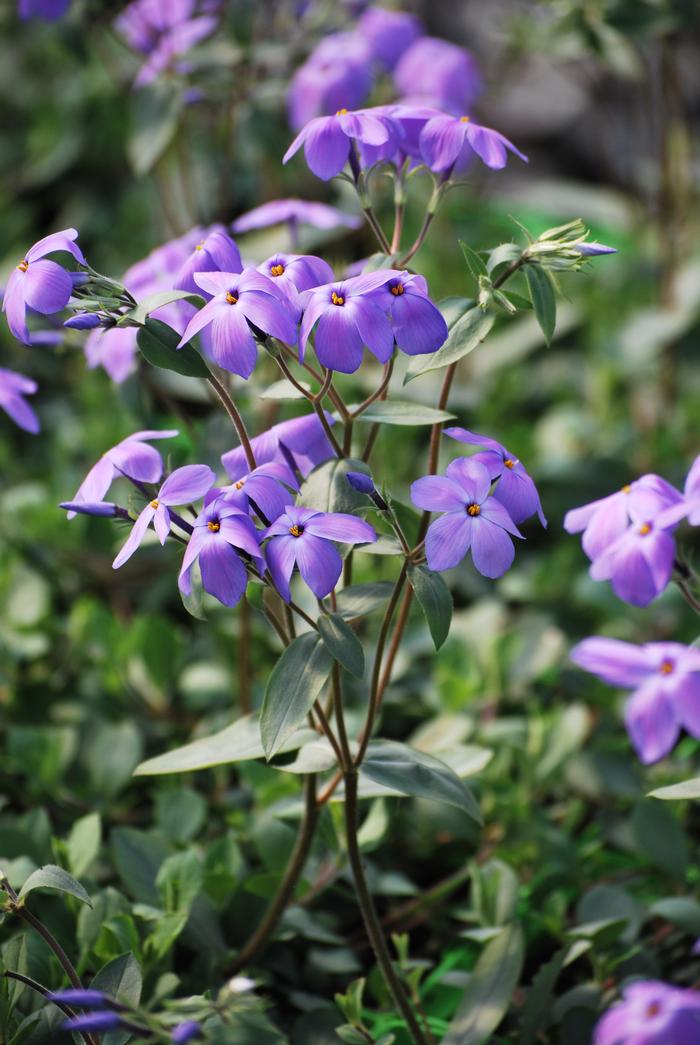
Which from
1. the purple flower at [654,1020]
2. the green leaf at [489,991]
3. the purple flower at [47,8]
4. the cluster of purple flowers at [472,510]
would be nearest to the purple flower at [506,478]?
the cluster of purple flowers at [472,510]

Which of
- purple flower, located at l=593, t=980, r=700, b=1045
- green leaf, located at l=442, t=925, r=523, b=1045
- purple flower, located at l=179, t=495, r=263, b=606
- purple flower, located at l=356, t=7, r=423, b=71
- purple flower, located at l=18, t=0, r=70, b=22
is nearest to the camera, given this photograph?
purple flower, located at l=593, t=980, r=700, b=1045

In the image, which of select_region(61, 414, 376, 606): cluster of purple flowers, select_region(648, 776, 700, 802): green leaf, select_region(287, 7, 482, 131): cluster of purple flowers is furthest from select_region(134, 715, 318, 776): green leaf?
select_region(287, 7, 482, 131): cluster of purple flowers

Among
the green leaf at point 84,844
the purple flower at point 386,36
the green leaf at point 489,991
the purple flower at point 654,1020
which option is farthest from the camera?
the purple flower at point 386,36

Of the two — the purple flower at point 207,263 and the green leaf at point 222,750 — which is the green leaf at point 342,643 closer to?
the green leaf at point 222,750

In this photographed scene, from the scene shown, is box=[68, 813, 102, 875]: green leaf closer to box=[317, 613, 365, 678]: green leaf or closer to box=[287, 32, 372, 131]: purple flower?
box=[317, 613, 365, 678]: green leaf

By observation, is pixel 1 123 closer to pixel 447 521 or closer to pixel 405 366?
pixel 405 366
